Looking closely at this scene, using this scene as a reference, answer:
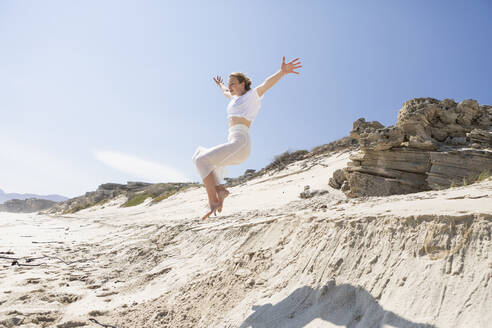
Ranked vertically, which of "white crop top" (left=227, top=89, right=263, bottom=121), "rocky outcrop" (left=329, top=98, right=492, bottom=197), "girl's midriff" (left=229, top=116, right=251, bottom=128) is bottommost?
"girl's midriff" (left=229, top=116, right=251, bottom=128)

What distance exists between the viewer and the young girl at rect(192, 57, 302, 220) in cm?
341

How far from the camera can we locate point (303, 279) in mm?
2703

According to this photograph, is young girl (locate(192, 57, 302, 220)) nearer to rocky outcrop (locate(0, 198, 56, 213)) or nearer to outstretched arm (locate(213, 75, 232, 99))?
outstretched arm (locate(213, 75, 232, 99))

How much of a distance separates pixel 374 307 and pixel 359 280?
296mm

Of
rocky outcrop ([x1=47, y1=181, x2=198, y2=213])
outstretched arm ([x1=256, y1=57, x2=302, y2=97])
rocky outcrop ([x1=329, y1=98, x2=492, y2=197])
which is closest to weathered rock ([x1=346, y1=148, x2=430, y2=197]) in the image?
rocky outcrop ([x1=329, y1=98, x2=492, y2=197])

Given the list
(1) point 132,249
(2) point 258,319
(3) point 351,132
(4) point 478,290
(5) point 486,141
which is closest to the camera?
(4) point 478,290

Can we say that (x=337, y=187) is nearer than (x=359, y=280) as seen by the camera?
No

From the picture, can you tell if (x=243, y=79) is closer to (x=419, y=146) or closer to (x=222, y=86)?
(x=222, y=86)

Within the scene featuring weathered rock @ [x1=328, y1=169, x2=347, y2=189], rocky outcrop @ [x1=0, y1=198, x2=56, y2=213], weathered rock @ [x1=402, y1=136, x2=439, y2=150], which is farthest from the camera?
rocky outcrop @ [x1=0, y1=198, x2=56, y2=213]

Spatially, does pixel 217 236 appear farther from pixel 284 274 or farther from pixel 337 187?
pixel 337 187

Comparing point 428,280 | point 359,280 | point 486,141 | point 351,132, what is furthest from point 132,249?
point 486,141

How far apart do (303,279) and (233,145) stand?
1.62 meters

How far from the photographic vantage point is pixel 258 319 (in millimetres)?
2414

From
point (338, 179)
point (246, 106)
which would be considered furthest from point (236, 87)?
point (338, 179)
